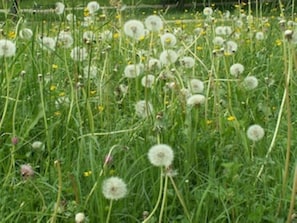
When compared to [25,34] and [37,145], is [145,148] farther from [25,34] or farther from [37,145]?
[25,34]

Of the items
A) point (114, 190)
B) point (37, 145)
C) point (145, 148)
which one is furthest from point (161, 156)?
point (37, 145)

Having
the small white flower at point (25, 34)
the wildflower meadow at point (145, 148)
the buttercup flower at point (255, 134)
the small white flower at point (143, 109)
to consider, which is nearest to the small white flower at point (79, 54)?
the wildflower meadow at point (145, 148)

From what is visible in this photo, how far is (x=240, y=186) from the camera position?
6.13 ft

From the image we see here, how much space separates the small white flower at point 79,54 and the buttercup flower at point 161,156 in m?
1.03

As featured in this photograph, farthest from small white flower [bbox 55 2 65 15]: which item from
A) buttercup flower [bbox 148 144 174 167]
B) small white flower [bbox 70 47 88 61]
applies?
buttercup flower [bbox 148 144 174 167]

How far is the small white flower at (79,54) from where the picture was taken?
2.60 metres

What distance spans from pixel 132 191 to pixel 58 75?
1.26 meters

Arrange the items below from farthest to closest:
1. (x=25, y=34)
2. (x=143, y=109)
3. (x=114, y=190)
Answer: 1. (x=25, y=34)
2. (x=143, y=109)
3. (x=114, y=190)

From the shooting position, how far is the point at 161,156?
1616mm

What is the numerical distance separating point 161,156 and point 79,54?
3.50ft

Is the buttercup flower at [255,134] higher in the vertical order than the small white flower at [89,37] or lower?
lower

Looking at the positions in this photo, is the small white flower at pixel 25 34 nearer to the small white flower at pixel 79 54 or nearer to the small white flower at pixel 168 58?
the small white flower at pixel 79 54

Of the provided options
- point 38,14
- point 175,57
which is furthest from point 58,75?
point 175,57

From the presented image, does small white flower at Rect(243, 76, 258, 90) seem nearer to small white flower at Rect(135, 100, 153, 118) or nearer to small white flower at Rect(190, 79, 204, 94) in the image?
small white flower at Rect(190, 79, 204, 94)
